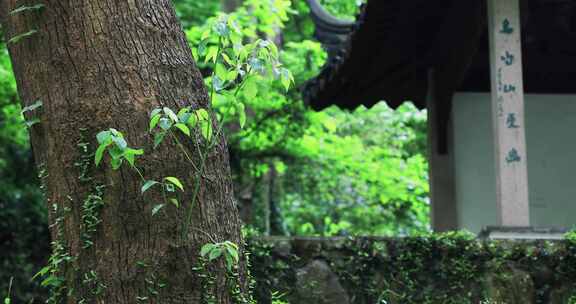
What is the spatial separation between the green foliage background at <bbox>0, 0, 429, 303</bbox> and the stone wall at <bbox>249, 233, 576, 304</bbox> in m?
3.33

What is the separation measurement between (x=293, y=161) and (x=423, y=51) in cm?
365

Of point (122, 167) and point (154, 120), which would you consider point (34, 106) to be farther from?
point (154, 120)

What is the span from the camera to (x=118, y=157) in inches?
108

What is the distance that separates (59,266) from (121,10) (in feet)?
2.88

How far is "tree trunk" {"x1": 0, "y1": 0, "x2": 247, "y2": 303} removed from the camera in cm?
287

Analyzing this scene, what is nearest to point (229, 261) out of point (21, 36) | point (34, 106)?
point (34, 106)

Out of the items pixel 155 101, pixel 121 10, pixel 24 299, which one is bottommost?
pixel 24 299

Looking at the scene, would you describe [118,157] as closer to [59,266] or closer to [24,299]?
[59,266]

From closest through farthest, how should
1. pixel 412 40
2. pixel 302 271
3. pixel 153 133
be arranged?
pixel 153 133, pixel 302 271, pixel 412 40

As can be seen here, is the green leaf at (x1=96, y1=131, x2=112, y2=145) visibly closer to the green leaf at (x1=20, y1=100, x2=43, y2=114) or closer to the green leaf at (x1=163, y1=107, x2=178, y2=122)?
the green leaf at (x1=163, y1=107, x2=178, y2=122)

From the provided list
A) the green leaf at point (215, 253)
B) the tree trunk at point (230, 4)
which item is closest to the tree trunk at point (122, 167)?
the green leaf at point (215, 253)

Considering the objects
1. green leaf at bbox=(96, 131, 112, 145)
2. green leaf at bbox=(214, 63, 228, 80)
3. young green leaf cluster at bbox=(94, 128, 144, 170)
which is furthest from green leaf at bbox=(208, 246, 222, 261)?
green leaf at bbox=(214, 63, 228, 80)

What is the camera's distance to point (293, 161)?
435 inches

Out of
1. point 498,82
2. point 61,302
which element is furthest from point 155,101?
point 498,82
